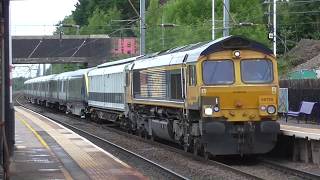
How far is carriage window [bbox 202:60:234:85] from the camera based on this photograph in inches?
647

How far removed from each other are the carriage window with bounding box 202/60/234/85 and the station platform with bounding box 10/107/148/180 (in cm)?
310

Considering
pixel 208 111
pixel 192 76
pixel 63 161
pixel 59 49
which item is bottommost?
pixel 63 161

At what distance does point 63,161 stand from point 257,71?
5.45 m

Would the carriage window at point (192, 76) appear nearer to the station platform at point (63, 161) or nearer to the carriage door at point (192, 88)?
the carriage door at point (192, 88)

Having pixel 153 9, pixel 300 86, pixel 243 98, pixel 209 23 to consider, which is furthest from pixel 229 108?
pixel 153 9

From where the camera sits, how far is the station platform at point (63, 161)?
13.4 m

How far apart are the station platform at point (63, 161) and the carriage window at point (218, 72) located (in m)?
3.10

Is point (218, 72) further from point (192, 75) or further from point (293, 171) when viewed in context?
point (293, 171)

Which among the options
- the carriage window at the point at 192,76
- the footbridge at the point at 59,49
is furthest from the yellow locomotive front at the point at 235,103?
the footbridge at the point at 59,49

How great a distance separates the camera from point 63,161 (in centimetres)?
1573

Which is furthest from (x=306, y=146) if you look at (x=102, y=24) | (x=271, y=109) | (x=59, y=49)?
(x=102, y=24)

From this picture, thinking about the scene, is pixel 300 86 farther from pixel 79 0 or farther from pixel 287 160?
pixel 79 0

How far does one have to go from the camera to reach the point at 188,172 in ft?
49.0

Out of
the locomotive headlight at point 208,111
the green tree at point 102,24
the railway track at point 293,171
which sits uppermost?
the green tree at point 102,24
